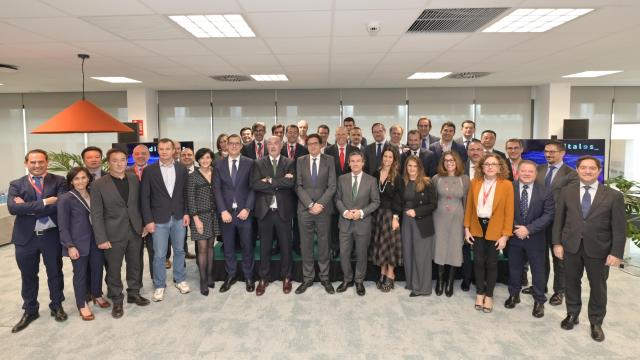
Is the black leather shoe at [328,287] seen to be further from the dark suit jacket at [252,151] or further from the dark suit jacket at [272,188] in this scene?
the dark suit jacket at [252,151]

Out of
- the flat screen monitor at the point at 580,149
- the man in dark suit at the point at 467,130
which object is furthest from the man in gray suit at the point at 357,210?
the flat screen monitor at the point at 580,149

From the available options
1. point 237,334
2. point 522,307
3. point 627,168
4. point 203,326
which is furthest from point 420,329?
point 627,168

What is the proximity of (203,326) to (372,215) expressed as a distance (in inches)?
83.3

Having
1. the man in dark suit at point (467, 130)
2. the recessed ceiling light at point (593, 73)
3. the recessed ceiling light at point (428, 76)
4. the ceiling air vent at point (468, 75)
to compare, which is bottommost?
the man in dark suit at point (467, 130)

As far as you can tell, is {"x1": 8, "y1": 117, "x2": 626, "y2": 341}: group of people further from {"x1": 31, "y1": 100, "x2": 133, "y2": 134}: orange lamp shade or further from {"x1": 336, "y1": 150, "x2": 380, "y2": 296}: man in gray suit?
{"x1": 31, "y1": 100, "x2": 133, "y2": 134}: orange lamp shade

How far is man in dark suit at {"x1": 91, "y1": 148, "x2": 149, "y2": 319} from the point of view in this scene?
11.9 feet

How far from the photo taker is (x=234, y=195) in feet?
13.9

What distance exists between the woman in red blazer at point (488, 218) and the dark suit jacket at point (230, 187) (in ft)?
7.82

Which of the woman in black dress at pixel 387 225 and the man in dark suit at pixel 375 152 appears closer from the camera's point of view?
the woman in black dress at pixel 387 225

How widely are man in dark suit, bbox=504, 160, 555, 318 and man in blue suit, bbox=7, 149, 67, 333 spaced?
439cm

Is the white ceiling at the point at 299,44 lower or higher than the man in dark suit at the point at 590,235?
higher

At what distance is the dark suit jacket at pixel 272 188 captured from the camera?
4.21m

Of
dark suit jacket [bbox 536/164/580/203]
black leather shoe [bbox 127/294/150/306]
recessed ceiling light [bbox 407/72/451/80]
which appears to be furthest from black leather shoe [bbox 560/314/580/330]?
recessed ceiling light [bbox 407/72/451/80]

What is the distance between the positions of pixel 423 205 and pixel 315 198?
46.3 inches
